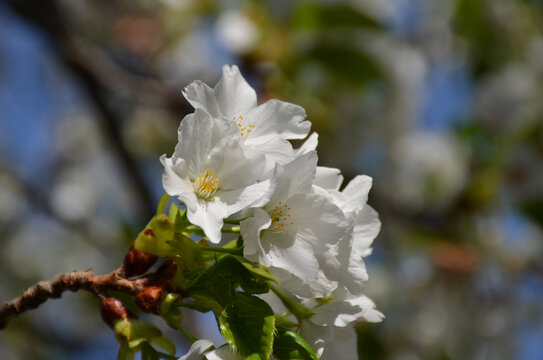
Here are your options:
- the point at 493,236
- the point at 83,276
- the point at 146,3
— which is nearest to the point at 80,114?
the point at 146,3

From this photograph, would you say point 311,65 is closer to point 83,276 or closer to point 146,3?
point 146,3

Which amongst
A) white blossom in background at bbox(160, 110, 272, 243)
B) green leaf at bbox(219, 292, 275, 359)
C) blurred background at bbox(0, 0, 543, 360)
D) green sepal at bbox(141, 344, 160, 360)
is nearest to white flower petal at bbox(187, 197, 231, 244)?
white blossom in background at bbox(160, 110, 272, 243)

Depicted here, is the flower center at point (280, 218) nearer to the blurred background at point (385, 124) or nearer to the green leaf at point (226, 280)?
the green leaf at point (226, 280)

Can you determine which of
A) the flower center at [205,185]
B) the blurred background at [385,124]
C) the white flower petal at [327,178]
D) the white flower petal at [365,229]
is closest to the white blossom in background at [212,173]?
the flower center at [205,185]

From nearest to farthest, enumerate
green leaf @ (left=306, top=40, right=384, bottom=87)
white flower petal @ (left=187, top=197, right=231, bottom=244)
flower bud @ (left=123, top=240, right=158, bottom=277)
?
1. white flower petal @ (left=187, top=197, right=231, bottom=244)
2. flower bud @ (left=123, top=240, right=158, bottom=277)
3. green leaf @ (left=306, top=40, right=384, bottom=87)

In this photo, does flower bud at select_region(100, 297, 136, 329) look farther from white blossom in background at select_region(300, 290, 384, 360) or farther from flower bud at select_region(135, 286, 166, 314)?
white blossom in background at select_region(300, 290, 384, 360)

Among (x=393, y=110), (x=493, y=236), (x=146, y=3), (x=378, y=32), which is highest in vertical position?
(x=146, y=3)
